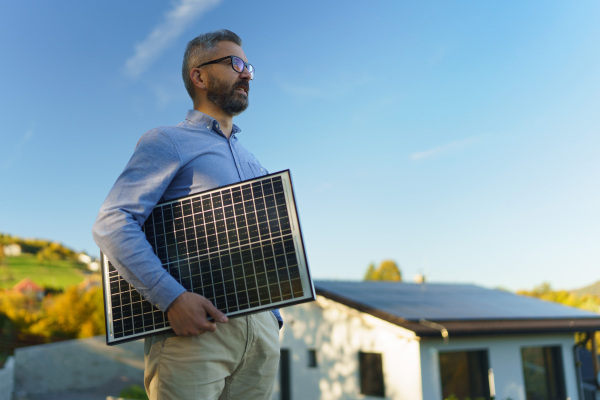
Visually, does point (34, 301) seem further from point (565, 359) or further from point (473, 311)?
point (565, 359)

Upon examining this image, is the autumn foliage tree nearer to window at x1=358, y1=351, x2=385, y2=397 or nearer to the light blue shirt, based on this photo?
window at x1=358, y1=351, x2=385, y2=397

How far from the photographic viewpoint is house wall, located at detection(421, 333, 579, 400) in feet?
32.7

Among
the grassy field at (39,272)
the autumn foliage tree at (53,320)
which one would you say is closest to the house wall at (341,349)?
the autumn foliage tree at (53,320)

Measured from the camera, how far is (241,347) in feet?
4.97

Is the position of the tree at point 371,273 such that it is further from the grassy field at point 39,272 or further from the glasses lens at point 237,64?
the glasses lens at point 237,64

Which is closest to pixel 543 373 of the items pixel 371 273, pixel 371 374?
pixel 371 374

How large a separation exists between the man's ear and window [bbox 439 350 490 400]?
991 cm

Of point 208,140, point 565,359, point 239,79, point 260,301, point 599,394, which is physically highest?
point 239,79

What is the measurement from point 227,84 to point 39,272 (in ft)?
96.5

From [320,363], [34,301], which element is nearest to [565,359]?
[320,363]

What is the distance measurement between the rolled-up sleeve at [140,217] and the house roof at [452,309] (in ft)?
28.0

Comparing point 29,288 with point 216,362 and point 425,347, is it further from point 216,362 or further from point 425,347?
point 216,362

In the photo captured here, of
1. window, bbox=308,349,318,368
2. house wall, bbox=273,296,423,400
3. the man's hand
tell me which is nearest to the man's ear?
the man's hand

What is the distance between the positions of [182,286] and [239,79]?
76cm
